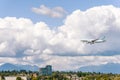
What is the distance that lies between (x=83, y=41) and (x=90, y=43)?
2.26 m

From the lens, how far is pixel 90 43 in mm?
128375

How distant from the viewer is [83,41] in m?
128
